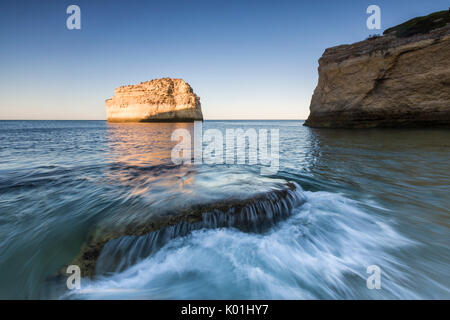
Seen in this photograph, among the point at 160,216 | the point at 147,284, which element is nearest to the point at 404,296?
the point at 147,284

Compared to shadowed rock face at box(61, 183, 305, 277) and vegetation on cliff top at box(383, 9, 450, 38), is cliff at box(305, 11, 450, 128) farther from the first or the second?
shadowed rock face at box(61, 183, 305, 277)

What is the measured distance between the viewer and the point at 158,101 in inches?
2304

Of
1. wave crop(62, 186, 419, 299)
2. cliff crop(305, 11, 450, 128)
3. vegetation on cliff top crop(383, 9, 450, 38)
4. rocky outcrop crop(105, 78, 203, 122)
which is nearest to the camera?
wave crop(62, 186, 419, 299)

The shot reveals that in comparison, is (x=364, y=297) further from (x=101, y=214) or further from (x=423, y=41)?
(x=423, y=41)

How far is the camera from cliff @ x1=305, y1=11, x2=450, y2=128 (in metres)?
13.7

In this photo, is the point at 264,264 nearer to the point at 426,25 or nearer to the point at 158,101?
the point at 426,25

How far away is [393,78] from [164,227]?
22.1 metres

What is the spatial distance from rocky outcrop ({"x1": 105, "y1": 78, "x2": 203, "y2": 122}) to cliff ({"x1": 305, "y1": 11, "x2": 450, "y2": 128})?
46127 millimetres

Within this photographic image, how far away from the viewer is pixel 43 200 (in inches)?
148
